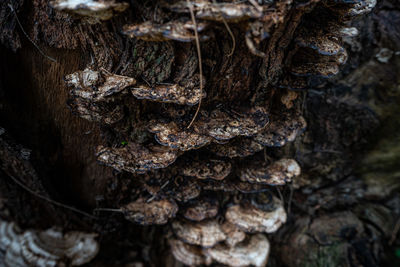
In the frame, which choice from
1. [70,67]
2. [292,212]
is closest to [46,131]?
[70,67]

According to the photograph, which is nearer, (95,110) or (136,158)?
(95,110)

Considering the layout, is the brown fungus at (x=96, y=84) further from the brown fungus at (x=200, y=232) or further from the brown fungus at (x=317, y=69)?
the brown fungus at (x=200, y=232)

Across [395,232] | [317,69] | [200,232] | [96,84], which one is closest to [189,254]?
[200,232]

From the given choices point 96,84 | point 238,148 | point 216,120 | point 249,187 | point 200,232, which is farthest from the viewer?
point 200,232

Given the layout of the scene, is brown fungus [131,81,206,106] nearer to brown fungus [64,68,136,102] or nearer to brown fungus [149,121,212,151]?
brown fungus [64,68,136,102]

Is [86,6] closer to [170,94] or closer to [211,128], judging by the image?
[170,94]

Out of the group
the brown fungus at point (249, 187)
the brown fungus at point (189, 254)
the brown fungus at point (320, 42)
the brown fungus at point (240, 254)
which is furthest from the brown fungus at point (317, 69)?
the brown fungus at point (189, 254)

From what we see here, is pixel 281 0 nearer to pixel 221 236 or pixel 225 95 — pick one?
pixel 225 95
